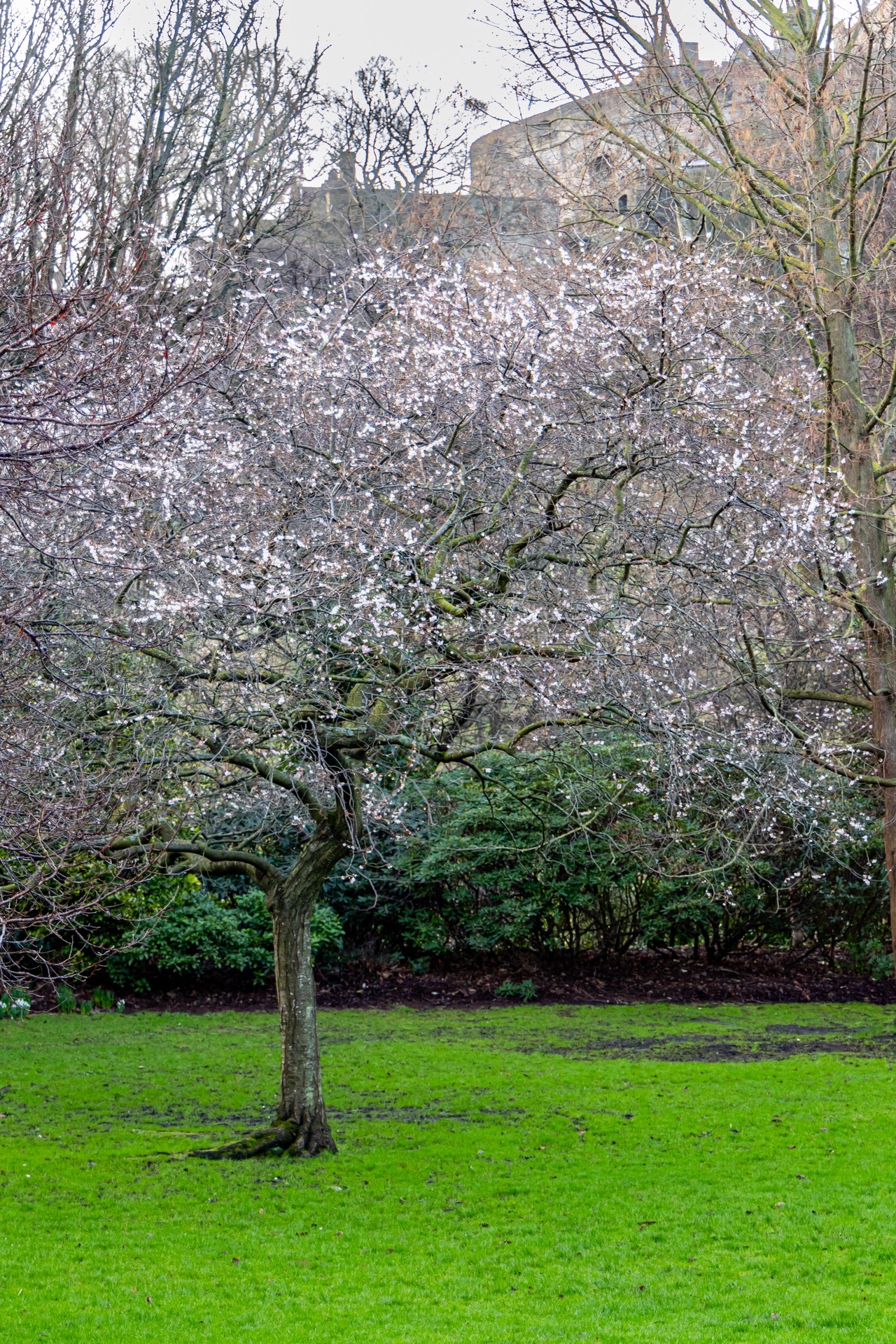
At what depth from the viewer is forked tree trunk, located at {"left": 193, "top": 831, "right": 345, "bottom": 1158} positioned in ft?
24.8

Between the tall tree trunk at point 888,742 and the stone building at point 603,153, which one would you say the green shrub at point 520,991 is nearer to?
the tall tree trunk at point 888,742

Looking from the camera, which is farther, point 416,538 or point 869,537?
point 869,537

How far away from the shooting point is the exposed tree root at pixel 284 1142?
24.6ft

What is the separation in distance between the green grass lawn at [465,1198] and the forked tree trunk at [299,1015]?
0.29 m

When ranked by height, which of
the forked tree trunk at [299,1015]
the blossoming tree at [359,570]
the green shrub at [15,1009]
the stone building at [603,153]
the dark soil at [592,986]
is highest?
the stone building at [603,153]

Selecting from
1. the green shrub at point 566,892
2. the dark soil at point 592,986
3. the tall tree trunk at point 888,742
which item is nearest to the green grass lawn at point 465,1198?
the tall tree trunk at point 888,742

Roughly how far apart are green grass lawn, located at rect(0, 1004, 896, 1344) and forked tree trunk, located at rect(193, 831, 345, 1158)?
0.94 feet

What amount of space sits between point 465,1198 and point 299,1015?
164 cm

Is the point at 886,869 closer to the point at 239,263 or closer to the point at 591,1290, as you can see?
the point at 591,1290

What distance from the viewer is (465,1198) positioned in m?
6.67

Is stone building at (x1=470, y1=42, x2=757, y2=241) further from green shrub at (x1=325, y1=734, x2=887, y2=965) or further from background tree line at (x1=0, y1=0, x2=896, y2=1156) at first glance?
green shrub at (x1=325, y1=734, x2=887, y2=965)

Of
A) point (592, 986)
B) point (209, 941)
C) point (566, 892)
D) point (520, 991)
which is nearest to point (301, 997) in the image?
point (209, 941)

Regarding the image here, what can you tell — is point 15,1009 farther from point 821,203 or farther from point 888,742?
point 821,203

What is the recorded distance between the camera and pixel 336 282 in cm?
1439
